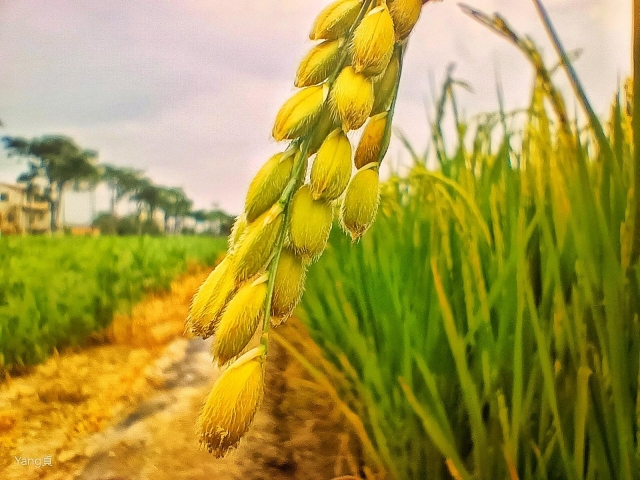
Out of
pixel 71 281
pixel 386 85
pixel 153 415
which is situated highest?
pixel 386 85

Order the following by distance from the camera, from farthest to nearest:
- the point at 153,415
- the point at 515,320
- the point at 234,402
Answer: the point at 153,415 < the point at 515,320 < the point at 234,402

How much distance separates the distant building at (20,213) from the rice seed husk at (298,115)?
13.6 inches

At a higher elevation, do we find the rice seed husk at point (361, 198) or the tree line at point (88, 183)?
the tree line at point (88, 183)

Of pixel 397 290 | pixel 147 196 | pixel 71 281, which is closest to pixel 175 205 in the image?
pixel 147 196

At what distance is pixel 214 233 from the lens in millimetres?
A: 448

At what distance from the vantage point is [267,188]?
0.21 metres

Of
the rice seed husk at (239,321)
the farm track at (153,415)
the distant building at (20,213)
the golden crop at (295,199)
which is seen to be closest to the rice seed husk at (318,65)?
the golden crop at (295,199)

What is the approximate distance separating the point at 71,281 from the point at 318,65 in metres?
0.37

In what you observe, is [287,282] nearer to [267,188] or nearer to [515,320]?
[267,188]

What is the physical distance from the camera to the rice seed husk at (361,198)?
0.24 metres

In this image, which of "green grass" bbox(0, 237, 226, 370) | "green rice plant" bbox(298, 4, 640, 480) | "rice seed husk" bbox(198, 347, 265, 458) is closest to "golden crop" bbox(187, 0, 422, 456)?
"rice seed husk" bbox(198, 347, 265, 458)

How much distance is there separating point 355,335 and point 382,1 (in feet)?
0.69

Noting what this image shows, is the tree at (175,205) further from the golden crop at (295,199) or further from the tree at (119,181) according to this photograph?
the golden crop at (295,199)

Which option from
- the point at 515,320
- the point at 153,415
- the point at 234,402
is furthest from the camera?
the point at 153,415
